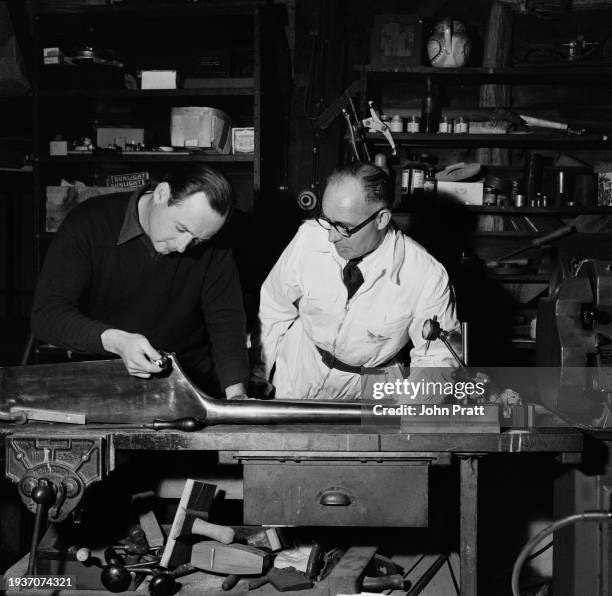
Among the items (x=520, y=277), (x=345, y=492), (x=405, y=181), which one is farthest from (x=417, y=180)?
(x=345, y=492)

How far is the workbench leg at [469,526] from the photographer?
69.7 inches

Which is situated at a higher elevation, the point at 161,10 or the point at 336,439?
the point at 161,10

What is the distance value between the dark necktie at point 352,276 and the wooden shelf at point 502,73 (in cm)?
155

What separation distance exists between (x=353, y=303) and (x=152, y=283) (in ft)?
2.29

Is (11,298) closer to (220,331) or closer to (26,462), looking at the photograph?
(220,331)

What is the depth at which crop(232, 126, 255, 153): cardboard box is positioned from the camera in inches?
145

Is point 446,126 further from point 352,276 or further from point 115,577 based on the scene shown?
point 115,577

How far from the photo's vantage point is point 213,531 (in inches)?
82.2

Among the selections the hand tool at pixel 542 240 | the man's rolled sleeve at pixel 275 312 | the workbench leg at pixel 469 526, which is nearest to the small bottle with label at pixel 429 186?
the hand tool at pixel 542 240

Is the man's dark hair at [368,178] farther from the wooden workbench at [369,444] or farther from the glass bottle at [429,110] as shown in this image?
the glass bottle at [429,110]

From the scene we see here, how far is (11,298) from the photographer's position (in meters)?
4.95

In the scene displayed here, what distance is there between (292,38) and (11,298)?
2.57 m

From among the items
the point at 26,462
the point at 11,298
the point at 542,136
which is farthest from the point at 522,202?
the point at 11,298

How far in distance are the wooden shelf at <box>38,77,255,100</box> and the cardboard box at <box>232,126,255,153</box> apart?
0.18 meters
